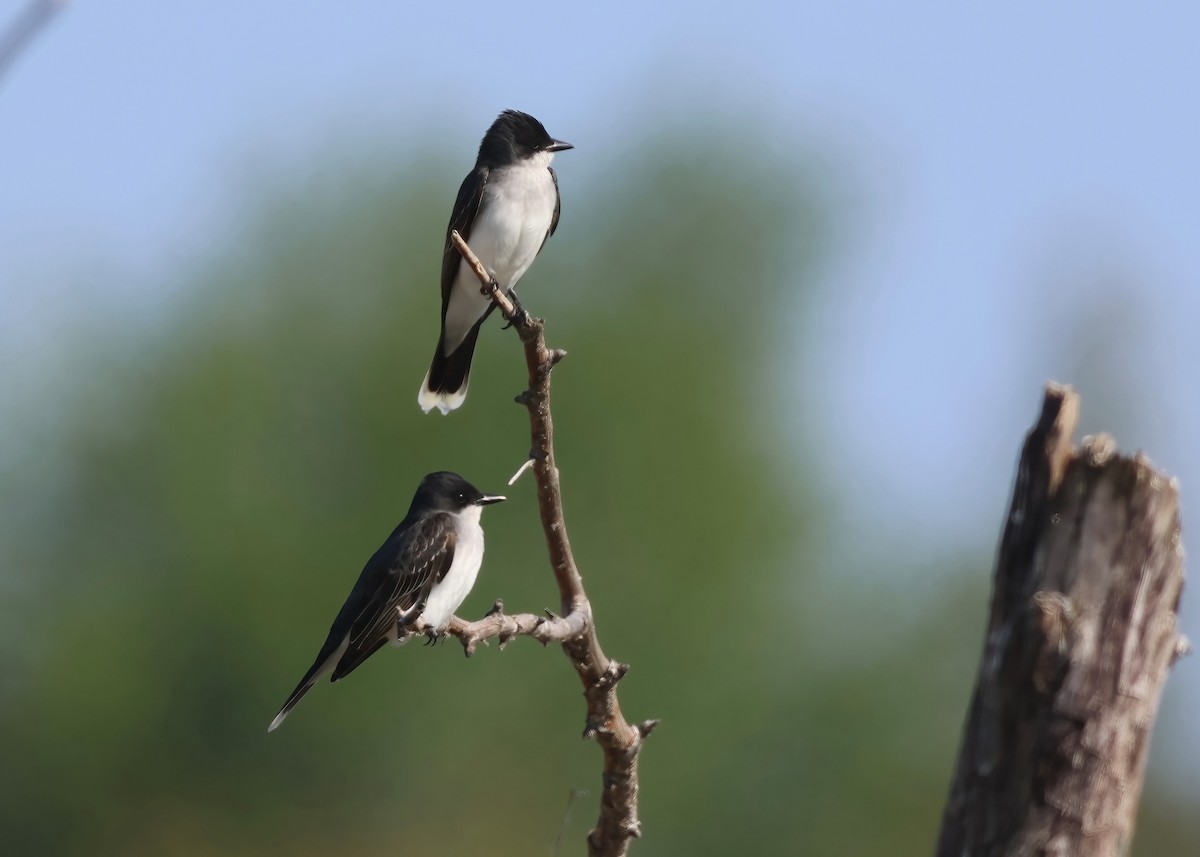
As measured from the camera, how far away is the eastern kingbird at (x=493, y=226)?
28.2 feet

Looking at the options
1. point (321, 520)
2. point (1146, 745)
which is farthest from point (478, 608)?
point (1146, 745)

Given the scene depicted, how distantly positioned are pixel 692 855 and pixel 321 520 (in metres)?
6.63

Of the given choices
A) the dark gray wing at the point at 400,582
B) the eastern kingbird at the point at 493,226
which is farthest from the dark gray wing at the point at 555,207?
the dark gray wing at the point at 400,582

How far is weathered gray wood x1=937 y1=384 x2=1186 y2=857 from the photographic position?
3.54 metres

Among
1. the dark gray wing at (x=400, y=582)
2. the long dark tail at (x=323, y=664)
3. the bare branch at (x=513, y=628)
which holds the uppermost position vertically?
the dark gray wing at (x=400, y=582)

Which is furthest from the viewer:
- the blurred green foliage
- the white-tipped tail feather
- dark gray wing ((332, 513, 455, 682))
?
the blurred green foliage

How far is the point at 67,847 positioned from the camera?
2650 centimetres

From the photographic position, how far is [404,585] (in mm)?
6996

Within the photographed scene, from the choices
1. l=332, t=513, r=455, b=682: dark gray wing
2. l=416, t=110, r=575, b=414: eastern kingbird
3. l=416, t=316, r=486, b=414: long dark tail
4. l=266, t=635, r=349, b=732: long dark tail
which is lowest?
l=266, t=635, r=349, b=732: long dark tail

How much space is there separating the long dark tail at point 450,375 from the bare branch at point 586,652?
3365 mm

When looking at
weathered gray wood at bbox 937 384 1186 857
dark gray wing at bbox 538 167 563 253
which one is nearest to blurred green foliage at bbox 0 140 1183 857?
dark gray wing at bbox 538 167 563 253

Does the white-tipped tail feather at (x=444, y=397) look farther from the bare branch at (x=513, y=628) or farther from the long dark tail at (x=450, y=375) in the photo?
the bare branch at (x=513, y=628)

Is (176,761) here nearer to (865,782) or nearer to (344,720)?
(344,720)

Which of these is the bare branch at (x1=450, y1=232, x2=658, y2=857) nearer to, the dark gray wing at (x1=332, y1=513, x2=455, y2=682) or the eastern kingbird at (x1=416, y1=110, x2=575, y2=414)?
the dark gray wing at (x1=332, y1=513, x2=455, y2=682)
